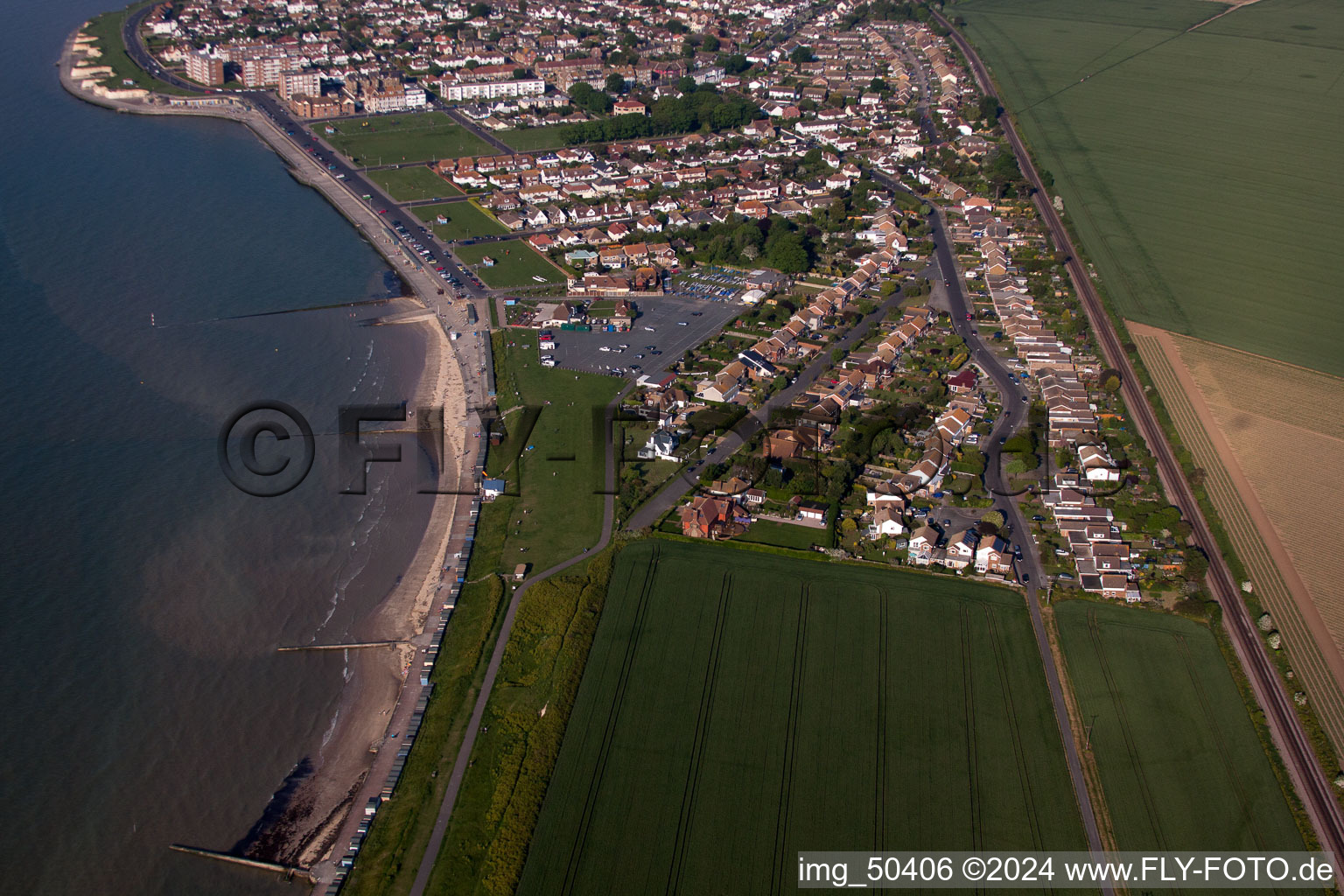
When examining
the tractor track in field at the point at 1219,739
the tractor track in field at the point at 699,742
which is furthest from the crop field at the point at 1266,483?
the tractor track in field at the point at 699,742

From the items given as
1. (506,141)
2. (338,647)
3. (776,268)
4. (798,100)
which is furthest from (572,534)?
(798,100)

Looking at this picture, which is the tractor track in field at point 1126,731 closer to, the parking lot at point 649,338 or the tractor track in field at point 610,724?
the tractor track in field at point 610,724

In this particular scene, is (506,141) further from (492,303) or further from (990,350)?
(990,350)

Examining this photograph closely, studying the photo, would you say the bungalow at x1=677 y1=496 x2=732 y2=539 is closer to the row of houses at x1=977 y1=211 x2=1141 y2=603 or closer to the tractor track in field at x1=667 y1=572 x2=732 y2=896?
the tractor track in field at x1=667 y1=572 x2=732 y2=896

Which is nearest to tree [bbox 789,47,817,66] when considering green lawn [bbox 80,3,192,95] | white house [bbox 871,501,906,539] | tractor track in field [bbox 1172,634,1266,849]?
green lawn [bbox 80,3,192,95]

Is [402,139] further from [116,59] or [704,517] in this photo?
[704,517]
